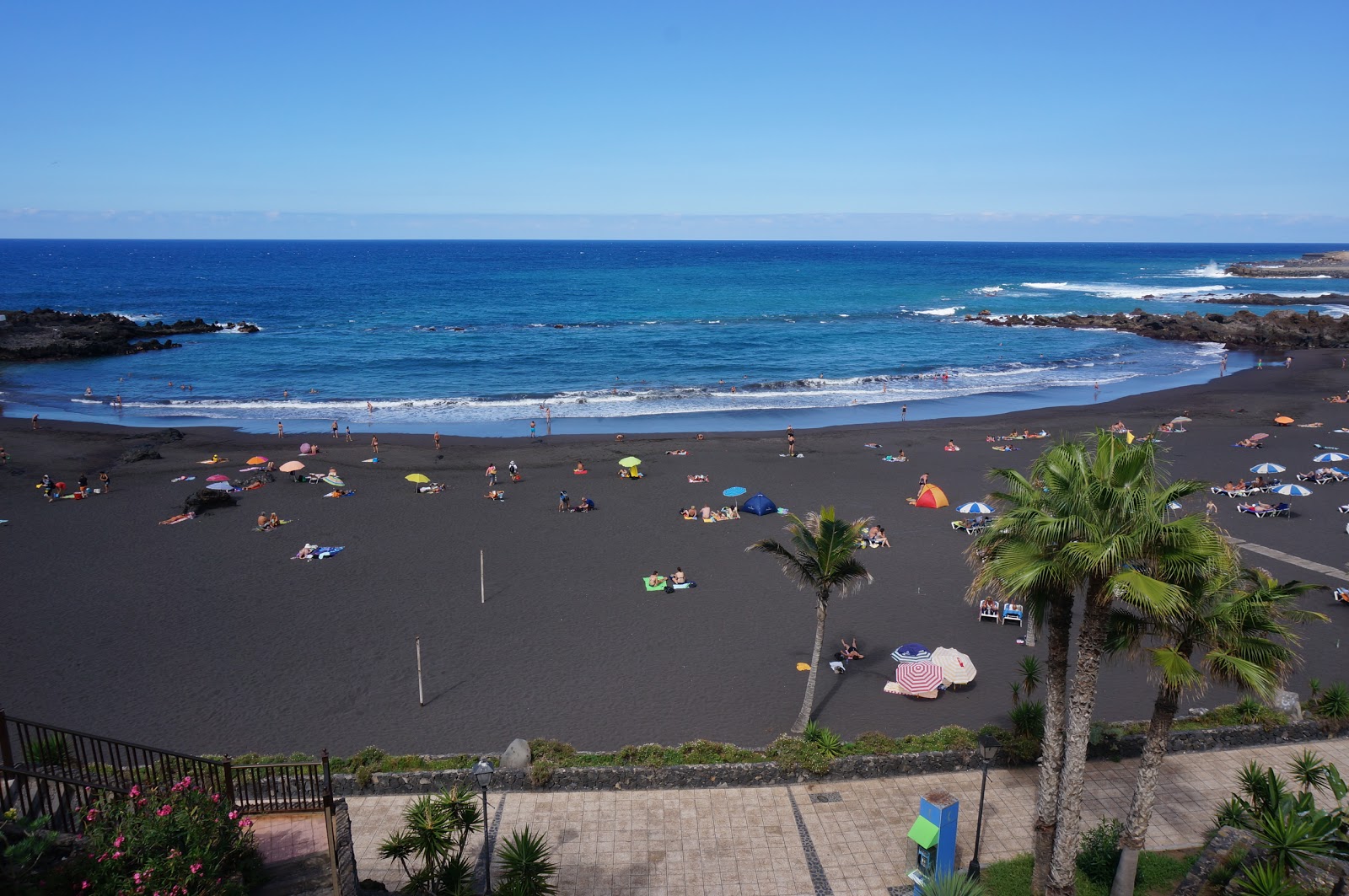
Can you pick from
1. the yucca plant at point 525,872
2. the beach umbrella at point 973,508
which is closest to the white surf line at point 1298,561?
the beach umbrella at point 973,508

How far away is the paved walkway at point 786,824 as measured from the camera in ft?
38.9

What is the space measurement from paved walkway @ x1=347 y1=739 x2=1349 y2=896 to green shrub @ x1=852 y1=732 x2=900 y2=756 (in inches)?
17.5

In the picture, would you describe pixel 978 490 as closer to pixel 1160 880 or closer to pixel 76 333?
pixel 1160 880

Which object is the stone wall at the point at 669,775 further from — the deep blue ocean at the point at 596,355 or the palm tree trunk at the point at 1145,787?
the deep blue ocean at the point at 596,355

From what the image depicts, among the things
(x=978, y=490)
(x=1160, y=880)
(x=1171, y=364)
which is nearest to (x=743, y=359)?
(x=1171, y=364)

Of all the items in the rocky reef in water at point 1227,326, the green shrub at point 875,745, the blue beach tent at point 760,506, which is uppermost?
the rocky reef in water at point 1227,326

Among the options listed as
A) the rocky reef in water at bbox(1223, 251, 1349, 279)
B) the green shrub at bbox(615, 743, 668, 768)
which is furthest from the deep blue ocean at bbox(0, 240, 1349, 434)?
the green shrub at bbox(615, 743, 668, 768)

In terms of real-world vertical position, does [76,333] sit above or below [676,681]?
above

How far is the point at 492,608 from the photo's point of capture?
2162cm

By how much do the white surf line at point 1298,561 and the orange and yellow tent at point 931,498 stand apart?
8135mm

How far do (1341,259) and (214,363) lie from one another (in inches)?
8783

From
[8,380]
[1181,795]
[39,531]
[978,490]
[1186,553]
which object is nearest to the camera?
[1186,553]

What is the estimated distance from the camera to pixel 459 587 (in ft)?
74.7

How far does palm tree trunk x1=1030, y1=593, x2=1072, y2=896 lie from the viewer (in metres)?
9.96
